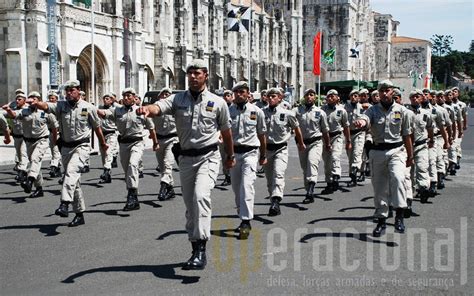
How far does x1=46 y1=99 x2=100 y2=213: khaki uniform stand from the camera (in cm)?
850

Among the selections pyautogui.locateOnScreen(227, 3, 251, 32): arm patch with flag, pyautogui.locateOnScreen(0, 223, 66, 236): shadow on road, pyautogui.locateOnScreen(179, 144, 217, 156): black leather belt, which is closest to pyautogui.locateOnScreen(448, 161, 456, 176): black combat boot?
pyautogui.locateOnScreen(179, 144, 217, 156): black leather belt

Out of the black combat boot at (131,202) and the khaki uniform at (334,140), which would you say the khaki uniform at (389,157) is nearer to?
the khaki uniform at (334,140)

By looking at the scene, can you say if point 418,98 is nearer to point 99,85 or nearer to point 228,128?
point 228,128

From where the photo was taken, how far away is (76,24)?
98.9 feet

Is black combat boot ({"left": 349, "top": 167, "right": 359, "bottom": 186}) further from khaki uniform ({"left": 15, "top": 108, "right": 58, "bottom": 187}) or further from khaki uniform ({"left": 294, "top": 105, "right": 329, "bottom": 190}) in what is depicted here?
khaki uniform ({"left": 15, "top": 108, "right": 58, "bottom": 187})

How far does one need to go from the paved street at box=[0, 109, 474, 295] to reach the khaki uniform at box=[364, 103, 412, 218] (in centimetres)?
49

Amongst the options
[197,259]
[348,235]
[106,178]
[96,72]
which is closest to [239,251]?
[197,259]

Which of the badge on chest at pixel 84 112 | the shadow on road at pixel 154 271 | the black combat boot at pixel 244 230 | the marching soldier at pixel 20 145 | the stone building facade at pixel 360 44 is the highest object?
the stone building facade at pixel 360 44

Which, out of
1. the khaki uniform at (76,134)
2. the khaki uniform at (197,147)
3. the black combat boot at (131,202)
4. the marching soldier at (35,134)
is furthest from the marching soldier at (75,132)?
the marching soldier at (35,134)

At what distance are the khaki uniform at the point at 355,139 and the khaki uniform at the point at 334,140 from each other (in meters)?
0.67

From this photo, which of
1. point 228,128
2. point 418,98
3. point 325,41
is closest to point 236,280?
point 228,128

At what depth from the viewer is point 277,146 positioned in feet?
31.3

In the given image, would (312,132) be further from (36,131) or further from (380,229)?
(36,131)

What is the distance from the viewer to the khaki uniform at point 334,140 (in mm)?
11898
